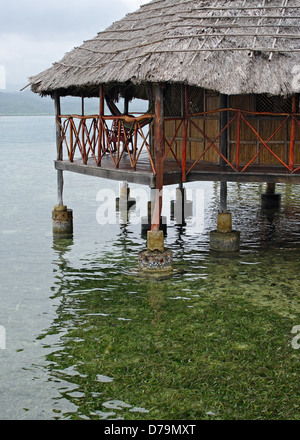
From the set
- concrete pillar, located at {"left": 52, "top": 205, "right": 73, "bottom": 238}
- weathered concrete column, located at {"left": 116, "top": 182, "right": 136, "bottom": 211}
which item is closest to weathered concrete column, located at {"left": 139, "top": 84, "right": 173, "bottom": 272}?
concrete pillar, located at {"left": 52, "top": 205, "right": 73, "bottom": 238}

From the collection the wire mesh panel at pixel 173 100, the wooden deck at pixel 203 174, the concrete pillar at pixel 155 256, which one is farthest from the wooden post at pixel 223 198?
the concrete pillar at pixel 155 256

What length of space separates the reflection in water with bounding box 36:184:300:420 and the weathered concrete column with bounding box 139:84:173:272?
38 centimetres

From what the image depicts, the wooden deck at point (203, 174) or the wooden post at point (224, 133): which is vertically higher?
the wooden post at point (224, 133)

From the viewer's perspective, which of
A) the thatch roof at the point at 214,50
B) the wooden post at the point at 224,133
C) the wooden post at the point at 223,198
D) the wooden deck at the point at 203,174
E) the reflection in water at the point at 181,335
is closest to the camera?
the reflection in water at the point at 181,335

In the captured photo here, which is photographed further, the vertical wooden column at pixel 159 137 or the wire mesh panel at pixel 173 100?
the wire mesh panel at pixel 173 100

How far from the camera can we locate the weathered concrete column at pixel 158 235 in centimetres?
1166

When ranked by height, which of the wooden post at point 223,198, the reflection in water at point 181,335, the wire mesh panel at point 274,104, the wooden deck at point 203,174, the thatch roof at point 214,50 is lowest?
the reflection in water at point 181,335

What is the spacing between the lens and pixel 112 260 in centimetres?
1337

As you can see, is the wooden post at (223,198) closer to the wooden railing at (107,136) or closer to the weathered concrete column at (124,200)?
the wooden railing at (107,136)

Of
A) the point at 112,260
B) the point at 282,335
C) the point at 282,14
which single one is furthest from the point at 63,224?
the point at 282,335

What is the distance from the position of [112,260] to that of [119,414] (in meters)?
6.70

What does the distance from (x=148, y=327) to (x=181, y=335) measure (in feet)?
1.88

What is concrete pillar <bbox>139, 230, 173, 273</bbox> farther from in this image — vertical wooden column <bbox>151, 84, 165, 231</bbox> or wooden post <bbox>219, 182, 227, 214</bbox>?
wooden post <bbox>219, 182, 227, 214</bbox>

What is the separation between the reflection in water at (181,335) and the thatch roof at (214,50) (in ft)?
11.2
